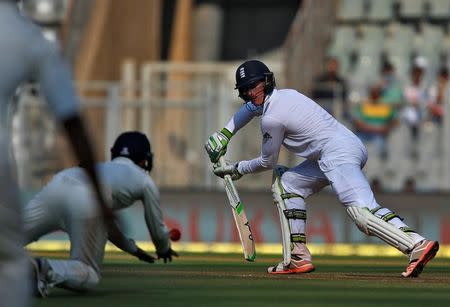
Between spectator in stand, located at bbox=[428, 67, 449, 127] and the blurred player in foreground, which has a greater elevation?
the blurred player in foreground

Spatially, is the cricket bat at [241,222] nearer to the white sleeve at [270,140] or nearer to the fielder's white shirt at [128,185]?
the white sleeve at [270,140]

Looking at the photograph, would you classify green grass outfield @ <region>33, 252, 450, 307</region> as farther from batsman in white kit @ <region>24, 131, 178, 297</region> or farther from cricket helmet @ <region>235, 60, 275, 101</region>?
cricket helmet @ <region>235, 60, 275, 101</region>

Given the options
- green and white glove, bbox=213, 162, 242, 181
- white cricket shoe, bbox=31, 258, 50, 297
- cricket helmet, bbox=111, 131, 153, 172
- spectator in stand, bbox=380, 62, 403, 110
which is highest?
cricket helmet, bbox=111, 131, 153, 172

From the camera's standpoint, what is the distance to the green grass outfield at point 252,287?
7.44 metres

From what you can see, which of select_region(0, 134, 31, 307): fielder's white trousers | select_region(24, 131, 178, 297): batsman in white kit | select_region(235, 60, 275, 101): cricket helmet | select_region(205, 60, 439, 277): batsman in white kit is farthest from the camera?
select_region(235, 60, 275, 101): cricket helmet

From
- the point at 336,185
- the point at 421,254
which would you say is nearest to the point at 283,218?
the point at 336,185

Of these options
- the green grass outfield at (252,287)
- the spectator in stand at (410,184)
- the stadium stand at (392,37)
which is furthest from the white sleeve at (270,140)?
the stadium stand at (392,37)

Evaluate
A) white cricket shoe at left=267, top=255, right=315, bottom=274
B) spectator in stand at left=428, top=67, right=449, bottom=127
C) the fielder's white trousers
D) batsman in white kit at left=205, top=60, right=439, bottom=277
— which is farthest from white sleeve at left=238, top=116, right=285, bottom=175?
spectator in stand at left=428, top=67, right=449, bottom=127

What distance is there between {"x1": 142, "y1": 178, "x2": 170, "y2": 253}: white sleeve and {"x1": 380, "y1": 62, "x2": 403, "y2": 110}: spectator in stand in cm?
912

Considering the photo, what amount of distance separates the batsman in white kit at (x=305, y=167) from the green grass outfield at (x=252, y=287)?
0.30 m

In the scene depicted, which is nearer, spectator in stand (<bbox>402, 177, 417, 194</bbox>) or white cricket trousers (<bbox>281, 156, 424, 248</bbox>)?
white cricket trousers (<bbox>281, 156, 424, 248</bbox>)

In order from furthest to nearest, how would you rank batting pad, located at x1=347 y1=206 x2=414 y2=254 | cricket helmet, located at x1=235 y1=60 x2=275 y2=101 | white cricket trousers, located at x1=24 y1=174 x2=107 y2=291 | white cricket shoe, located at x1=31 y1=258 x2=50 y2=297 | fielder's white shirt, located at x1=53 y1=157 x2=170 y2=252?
1. cricket helmet, located at x1=235 y1=60 x2=275 y2=101
2. batting pad, located at x1=347 y1=206 x2=414 y2=254
3. fielder's white shirt, located at x1=53 y1=157 x2=170 y2=252
4. white cricket trousers, located at x1=24 y1=174 x2=107 y2=291
5. white cricket shoe, located at x1=31 y1=258 x2=50 y2=297

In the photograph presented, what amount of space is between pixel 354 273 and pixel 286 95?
160 cm

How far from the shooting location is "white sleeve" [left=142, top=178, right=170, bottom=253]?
8.52 m
